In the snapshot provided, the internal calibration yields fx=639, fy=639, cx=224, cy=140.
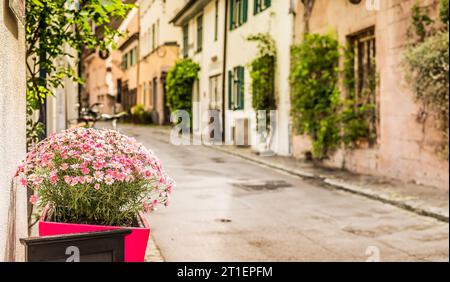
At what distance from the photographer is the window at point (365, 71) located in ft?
40.4

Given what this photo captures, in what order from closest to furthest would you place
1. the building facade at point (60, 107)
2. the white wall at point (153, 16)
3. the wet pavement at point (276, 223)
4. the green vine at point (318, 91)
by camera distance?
the white wall at point (153, 16), the wet pavement at point (276, 223), the building facade at point (60, 107), the green vine at point (318, 91)

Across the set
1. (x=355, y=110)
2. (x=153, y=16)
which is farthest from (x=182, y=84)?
(x=153, y=16)

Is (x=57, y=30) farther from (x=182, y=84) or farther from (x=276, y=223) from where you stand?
(x=182, y=84)

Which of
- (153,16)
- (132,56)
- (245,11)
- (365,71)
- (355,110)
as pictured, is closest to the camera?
(153,16)

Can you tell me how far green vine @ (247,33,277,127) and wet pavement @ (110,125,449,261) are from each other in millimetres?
5476

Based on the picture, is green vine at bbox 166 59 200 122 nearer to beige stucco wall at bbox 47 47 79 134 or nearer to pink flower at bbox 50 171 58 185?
beige stucco wall at bbox 47 47 79 134

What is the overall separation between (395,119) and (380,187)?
1561mm

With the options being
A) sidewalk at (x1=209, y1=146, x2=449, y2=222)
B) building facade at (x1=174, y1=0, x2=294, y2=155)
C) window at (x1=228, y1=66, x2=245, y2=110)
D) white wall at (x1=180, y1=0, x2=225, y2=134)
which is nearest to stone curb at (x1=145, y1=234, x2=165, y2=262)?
sidewalk at (x1=209, y1=146, x2=449, y2=222)

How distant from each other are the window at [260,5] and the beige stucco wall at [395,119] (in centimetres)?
Result: 459

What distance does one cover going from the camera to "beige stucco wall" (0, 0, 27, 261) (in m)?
2.20

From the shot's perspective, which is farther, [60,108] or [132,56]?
[60,108]

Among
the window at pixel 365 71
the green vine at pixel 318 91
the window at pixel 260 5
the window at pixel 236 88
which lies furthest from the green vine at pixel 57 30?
the window at pixel 236 88

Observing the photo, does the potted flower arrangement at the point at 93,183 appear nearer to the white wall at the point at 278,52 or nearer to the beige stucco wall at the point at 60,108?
the beige stucco wall at the point at 60,108

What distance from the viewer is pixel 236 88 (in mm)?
19375
